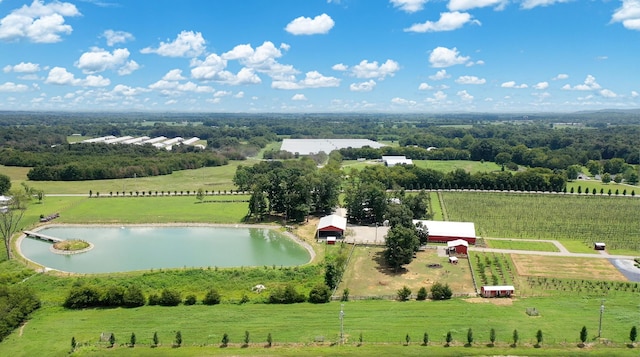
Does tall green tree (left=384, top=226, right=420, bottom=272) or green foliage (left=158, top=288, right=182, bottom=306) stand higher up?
tall green tree (left=384, top=226, right=420, bottom=272)

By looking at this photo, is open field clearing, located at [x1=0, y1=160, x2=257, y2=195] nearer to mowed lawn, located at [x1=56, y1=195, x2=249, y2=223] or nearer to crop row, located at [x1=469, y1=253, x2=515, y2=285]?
mowed lawn, located at [x1=56, y1=195, x2=249, y2=223]

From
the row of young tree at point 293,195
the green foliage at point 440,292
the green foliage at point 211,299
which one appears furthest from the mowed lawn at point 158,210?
the green foliage at point 440,292

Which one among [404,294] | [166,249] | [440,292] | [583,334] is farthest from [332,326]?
[166,249]

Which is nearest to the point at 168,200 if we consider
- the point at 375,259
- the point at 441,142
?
the point at 375,259

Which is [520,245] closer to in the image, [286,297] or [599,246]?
[599,246]

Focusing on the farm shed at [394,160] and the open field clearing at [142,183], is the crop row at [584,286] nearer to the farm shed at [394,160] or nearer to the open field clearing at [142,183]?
the open field clearing at [142,183]

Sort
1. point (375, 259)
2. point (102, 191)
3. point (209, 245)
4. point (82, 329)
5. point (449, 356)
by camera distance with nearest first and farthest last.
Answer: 1. point (449, 356)
2. point (82, 329)
3. point (375, 259)
4. point (209, 245)
5. point (102, 191)

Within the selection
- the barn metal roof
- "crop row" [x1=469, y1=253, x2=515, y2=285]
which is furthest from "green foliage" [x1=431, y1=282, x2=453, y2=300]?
the barn metal roof

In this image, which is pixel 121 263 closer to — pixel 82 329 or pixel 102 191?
pixel 82 329
